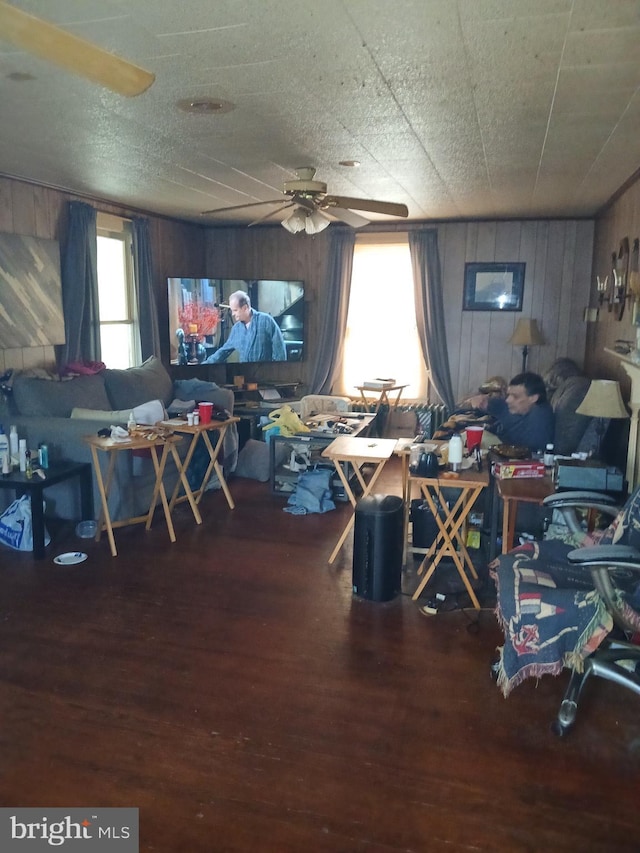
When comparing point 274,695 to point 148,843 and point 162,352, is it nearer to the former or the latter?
point 148,843

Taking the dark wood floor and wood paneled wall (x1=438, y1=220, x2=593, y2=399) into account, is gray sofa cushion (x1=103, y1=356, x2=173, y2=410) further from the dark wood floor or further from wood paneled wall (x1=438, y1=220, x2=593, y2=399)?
wood paneled wall (x1=438, y1=220, x2=593, y2=399)

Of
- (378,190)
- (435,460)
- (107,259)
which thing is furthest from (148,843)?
(107,259)

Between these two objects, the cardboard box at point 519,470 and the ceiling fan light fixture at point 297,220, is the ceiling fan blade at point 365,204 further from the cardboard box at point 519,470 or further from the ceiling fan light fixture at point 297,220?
the cardboard box at point 519,470

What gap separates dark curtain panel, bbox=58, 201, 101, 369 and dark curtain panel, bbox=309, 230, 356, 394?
2505mm

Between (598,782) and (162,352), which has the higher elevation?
(162,352)

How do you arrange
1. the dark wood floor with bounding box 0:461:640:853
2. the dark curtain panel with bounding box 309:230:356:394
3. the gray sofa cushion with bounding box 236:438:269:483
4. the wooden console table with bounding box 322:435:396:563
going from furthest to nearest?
the dark curtain panel with bounding box 309:230:356:394 → the gray sofa cushion with bounding box 236:438:269:483 → the wooden console table with bounding box 322:435:396:563 → the dark wood floor with bounding box 0:461:640:853

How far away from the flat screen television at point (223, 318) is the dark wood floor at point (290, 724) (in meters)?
3.29

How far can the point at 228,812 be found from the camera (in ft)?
6.41

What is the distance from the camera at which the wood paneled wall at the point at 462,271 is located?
638 cm

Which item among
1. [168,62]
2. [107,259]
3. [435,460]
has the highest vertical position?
[168,62]

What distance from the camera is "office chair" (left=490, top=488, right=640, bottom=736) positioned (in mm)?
2244

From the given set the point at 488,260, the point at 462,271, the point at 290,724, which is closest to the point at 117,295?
the point at 462,271

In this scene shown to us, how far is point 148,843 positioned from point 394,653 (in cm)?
132

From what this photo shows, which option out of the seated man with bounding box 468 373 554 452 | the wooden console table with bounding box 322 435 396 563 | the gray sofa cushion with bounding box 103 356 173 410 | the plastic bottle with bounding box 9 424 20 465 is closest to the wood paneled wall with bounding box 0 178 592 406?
the gray sofa cushion with bounding box 103 356 173 410
